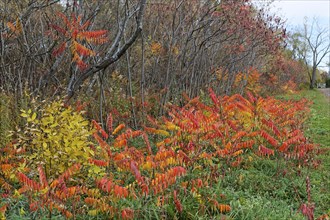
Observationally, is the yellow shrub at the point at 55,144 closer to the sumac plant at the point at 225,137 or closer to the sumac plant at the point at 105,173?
the sumac plant at the point at 105,173

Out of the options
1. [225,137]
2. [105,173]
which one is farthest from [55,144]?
[225,137]

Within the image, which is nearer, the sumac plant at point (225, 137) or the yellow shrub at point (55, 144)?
the yellow shrub at point (55, 144)

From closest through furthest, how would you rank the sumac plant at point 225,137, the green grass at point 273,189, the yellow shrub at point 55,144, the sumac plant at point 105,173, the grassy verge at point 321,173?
the sumac plant at point 105,173, the green grass at point 273,189, the yellow shrub at point 55,144, the grassy verge at point 321,173, the sumac plant at point 225,137

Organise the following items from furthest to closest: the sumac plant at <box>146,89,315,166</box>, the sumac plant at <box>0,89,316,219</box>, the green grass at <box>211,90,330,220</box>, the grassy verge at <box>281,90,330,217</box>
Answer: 1. the sumac plant at <box>146,89,315,166</box>
2. the grassy verge at <box>281,90,330,217</box>
3. the green grass at <box>211,90,330,220</box>
4. the sumac plant at <box>0,89,316,219</box>

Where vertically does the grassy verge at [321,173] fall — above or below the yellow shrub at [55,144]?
below

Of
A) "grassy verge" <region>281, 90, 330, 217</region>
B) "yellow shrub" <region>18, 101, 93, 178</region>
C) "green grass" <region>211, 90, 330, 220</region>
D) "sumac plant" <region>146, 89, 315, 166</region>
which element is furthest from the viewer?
"sumac plant" <region>146, 89, 315, 166</region>

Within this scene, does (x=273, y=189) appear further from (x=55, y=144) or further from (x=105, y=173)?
(x=55, y=144)

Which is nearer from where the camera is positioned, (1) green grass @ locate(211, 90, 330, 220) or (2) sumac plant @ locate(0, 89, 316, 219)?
(2) sumac plant @ locate(0, 89, 316, 219)

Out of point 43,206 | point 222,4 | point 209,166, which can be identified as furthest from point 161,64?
point 43,206

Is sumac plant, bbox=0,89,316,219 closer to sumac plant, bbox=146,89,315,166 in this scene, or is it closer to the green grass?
sumac plant, bbox=146,89,315,166

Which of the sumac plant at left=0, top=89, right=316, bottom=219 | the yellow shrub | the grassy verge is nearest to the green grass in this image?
the grassy verge

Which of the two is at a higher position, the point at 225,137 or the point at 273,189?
the point at 225,137

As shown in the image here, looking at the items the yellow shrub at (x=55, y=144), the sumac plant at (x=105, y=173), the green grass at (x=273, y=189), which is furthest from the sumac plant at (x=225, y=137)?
the yellow shrub at (x=55, y=144)

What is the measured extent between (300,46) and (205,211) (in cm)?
5424
